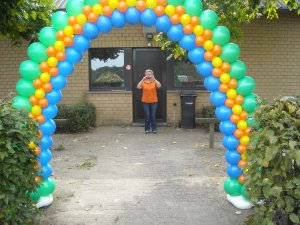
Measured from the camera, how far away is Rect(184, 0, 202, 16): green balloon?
4.76 metres

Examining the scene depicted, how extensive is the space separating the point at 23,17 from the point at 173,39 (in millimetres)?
2377

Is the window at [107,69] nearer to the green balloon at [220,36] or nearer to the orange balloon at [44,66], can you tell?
the orange balloon at [44,66]

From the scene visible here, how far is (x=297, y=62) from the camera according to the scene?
11141mm

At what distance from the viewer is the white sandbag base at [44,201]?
496 centimetres

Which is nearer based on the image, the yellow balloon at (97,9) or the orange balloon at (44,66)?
the yellow balloon at (97,9)

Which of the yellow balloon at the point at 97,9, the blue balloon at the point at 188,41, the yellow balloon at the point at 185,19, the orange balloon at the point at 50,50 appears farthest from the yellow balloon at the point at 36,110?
the yellow balloon at the point at 185,19

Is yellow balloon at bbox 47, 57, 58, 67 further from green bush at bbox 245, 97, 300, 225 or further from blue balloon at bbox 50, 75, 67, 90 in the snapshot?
green bush at bbox 245, 97, 300, 225

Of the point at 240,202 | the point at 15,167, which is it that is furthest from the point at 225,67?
the point at 15,167

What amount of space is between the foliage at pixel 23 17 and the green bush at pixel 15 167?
1672 mm

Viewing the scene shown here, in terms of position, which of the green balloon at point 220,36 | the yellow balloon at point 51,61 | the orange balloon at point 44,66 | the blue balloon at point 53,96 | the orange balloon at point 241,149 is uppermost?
the green balloon at point 220,36

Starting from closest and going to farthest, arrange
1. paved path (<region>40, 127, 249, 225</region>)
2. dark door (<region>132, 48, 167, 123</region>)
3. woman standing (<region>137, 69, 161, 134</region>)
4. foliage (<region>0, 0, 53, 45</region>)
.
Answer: paved path (<region>40, 127, 249, 225</region>) < foliage (<region>0, 0, 53, 45</region>) < woman standing (<region>137, 69, 161, 134</region>) < dark door (<region>132, 48, 167, 123</region>)

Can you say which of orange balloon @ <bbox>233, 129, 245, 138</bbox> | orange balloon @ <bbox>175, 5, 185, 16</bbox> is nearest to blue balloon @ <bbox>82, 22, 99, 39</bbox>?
orange balloon @ <bbox>175, 5, 185, 16</bbox>

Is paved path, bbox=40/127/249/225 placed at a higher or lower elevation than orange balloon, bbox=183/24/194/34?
lower

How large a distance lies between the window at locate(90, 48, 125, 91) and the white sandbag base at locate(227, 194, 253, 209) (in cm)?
680
